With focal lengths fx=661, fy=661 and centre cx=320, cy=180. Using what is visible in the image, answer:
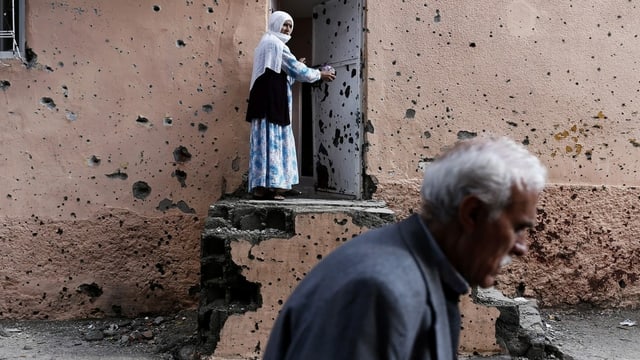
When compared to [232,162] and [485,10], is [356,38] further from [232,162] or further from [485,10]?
[232,162]

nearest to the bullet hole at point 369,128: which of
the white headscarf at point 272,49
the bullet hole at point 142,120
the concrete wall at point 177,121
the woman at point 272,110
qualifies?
the concrete wall at point 177,121

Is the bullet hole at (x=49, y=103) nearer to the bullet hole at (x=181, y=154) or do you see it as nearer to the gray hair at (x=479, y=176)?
the bullet hole at (x=181, y=154)

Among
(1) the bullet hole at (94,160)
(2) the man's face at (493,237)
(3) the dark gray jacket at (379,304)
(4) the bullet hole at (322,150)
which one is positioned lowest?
(3) the dark gray jacket at (379,304)

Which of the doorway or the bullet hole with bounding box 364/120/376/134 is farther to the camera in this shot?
the doorway

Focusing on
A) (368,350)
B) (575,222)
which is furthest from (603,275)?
(368,350)

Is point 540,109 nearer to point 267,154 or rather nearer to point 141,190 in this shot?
point 267,154

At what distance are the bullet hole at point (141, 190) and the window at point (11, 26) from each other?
1.31 metres

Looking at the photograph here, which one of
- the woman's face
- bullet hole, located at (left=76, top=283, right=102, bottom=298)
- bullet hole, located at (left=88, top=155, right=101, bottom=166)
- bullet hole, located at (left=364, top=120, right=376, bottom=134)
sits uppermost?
the woman's face

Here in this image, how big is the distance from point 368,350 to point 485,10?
15.2ft

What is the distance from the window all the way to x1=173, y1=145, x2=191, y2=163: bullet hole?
1.37 meters

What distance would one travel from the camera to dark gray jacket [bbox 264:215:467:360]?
122 cm

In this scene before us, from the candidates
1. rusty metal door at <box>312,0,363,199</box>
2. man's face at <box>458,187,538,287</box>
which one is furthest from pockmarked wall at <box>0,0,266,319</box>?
man's face at <box>458,187,538,287</box>

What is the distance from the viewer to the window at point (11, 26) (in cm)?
506

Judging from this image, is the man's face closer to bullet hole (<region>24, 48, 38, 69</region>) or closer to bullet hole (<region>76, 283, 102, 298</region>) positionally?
bullet hole (<region>76, 283, 102, 298</region>)
